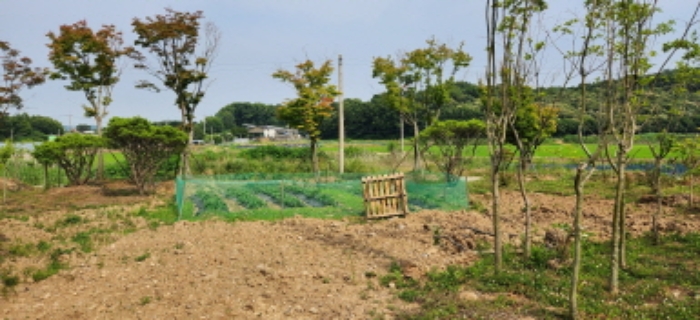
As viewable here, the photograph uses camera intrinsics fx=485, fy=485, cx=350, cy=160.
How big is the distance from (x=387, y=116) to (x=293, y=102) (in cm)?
4237

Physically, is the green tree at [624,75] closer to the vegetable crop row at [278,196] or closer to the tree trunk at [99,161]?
the vegetable crop row at [278,196]

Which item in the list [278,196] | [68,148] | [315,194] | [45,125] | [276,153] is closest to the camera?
[315,194]

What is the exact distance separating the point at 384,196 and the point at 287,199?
387cm

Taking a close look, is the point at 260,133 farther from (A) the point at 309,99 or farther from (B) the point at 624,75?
(B) the point at 624,75

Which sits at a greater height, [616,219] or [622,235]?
[616,219]

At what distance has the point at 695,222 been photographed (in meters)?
10.2

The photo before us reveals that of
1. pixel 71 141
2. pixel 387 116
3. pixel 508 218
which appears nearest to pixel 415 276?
pixel 508 218

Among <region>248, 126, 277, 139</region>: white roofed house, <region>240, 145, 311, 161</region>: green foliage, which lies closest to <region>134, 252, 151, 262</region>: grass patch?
<region>240, 145, 311, 161</region>: green foliage

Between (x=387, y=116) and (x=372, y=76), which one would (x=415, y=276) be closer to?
(x=372, y=76)

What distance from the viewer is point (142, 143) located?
53.2 feet

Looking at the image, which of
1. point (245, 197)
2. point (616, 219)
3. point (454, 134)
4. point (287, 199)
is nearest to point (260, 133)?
point (454, 134)

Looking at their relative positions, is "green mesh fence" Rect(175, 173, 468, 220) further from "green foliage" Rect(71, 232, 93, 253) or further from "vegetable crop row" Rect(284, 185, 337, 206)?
"green foliage" Rect(71, 232, 93, 253)

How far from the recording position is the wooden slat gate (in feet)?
37.2

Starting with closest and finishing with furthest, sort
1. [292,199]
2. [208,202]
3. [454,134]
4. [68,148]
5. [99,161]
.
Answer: [208,202], [292,199], [68,148], [454,134], [99,161]
